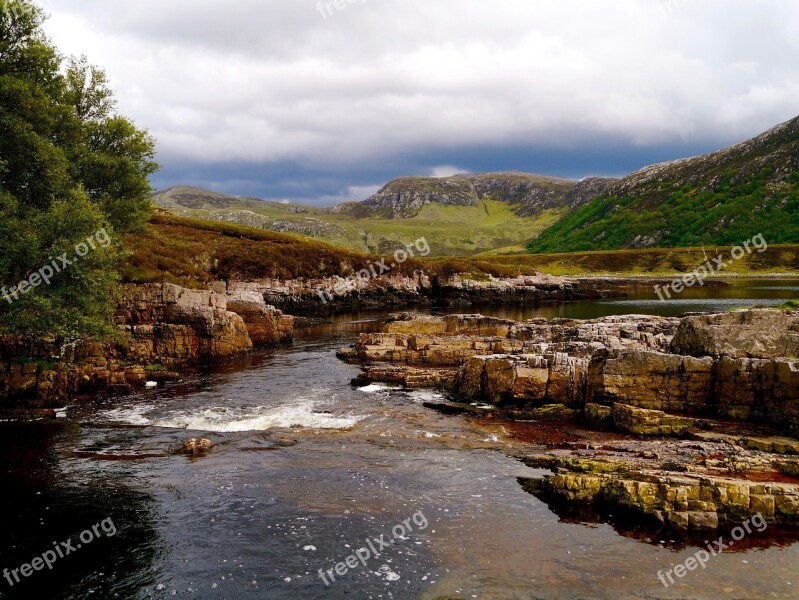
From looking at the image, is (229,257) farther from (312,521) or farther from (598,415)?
(312,521)

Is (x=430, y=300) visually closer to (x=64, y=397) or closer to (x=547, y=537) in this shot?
(x=64, y=397)

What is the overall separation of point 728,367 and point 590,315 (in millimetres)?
57377

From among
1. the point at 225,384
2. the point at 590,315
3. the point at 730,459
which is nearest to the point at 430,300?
the point at 590,315

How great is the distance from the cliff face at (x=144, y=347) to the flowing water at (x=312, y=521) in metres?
4.47

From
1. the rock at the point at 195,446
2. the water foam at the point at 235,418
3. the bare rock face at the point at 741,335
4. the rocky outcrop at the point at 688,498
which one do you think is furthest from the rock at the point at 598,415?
the rock at the point at 195,446

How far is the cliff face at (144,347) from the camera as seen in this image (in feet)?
105

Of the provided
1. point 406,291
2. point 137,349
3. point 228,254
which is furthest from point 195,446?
point 406,291

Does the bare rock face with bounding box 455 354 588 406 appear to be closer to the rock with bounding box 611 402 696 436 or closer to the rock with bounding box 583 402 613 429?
the rock with bounding box 583 402 613 429

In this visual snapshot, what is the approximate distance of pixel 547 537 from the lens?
645 inches

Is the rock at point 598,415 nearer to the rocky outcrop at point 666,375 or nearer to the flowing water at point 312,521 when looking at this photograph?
the rocky outcrop at point 666,375

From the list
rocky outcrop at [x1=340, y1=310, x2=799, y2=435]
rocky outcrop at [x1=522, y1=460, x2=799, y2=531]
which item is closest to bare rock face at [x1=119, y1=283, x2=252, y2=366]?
rocky outcrop at [x1=340, y1=310, x2=799, y2=435]

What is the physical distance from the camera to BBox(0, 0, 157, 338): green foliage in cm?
2950

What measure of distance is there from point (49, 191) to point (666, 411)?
43704 millimetres

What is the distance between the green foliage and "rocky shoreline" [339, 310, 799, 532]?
20.5 m
